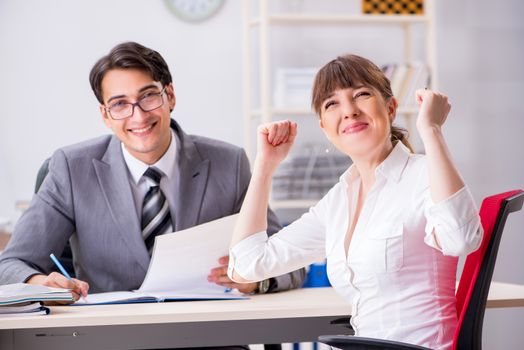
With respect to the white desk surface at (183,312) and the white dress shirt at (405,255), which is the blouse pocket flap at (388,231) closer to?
the white dress shirt at (405,255)

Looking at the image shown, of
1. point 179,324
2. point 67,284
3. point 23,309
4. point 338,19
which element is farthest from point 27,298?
point 338,19

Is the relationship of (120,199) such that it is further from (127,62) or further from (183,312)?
(183,312)

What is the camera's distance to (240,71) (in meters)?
4.18

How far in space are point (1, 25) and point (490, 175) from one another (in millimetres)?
2809

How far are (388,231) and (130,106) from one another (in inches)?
38.2

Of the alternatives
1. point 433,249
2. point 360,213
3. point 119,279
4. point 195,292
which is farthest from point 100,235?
point 433,249

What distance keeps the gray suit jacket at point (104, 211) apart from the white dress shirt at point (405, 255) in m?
0.58

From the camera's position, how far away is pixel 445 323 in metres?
1.46

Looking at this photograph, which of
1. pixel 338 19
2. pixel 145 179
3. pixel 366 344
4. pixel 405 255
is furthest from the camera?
pixel 338 19

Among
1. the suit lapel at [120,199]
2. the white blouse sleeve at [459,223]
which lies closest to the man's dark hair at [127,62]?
the suit lapel at [120,199]

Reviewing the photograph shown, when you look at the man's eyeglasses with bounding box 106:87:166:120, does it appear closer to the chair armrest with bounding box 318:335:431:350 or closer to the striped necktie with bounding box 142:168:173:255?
the striped necktie with bounding box 142:168:173:255

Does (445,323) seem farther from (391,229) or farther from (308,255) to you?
(308,255)

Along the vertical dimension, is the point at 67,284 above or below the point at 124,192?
below

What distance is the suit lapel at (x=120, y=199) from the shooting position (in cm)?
214
